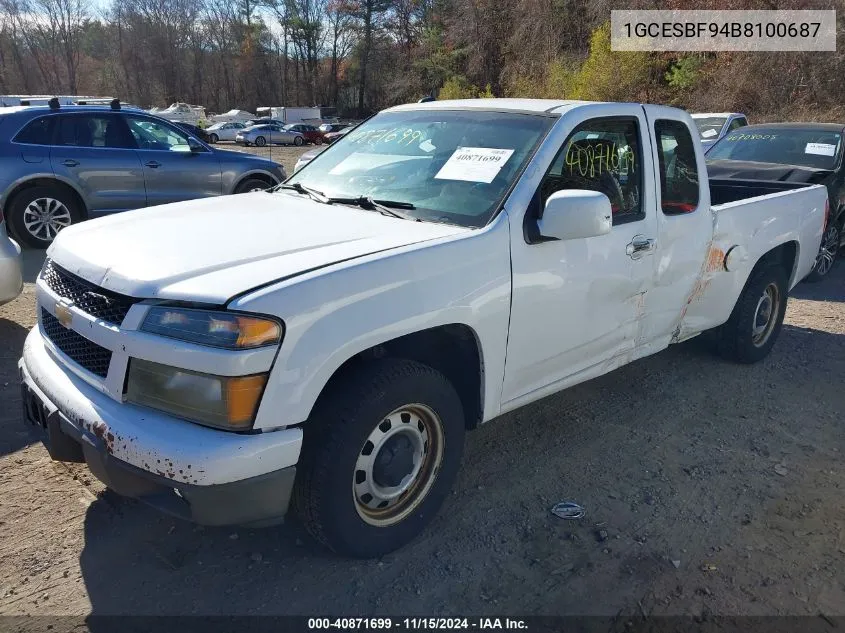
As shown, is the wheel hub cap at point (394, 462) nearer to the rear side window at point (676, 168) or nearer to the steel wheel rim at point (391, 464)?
the steel wheel rim at point (391, 464)

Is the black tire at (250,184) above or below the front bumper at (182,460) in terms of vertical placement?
above

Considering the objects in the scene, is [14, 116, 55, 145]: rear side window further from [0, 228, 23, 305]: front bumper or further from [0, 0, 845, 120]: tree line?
[0, 0, 845, 120]: tree line

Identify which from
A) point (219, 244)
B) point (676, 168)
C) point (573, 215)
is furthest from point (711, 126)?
point (219, 244)

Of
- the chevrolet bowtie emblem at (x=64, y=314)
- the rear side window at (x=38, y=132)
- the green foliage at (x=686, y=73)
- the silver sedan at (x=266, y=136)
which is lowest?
the chevrolet bowtie emblem at (x=64, y=314)

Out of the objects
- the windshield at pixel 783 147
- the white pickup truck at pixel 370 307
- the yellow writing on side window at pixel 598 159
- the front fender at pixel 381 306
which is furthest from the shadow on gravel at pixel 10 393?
the windshield at pixel 783 147

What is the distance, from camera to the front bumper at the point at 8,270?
16.6 feet

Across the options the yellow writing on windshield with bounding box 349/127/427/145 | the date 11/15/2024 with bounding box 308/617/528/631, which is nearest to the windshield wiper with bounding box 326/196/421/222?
the yellow writing on windshield with bounding box 349/127/427/145

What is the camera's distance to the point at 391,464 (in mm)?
2812

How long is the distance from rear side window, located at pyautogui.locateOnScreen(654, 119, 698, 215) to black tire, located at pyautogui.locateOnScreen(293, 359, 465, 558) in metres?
1.99

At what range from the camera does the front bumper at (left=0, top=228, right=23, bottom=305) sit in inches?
199

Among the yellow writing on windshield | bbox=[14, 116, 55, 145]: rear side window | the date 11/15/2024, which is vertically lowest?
the date 11/15/2024

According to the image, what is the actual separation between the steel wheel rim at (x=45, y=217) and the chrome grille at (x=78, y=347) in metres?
6.07

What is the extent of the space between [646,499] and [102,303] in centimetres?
267

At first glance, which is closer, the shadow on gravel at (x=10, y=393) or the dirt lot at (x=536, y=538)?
the dirt lot at (x=536, y=538)
